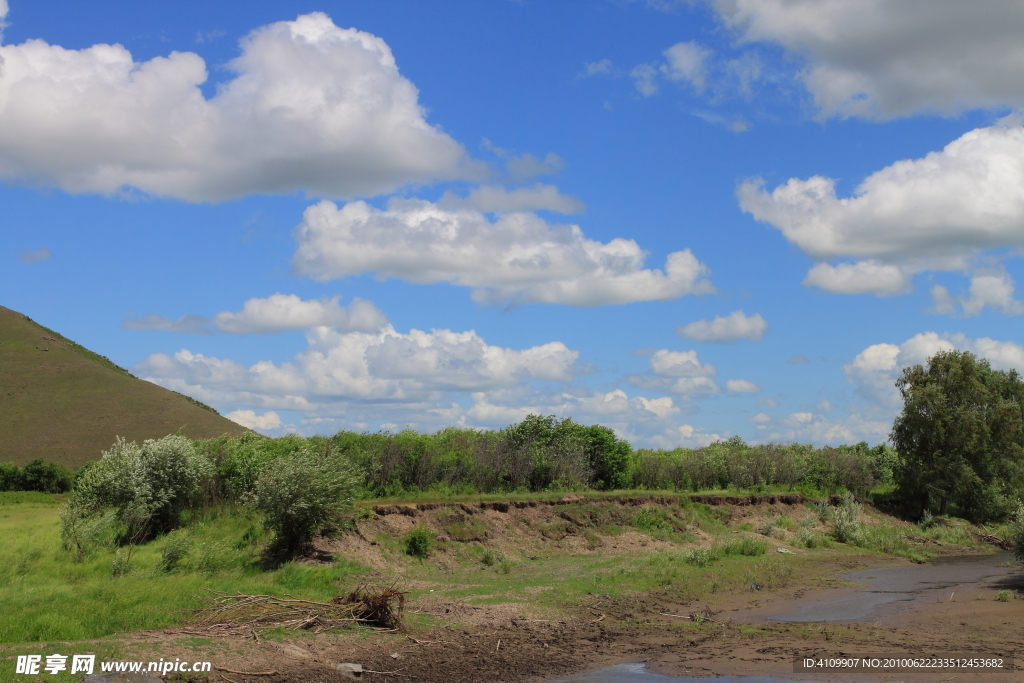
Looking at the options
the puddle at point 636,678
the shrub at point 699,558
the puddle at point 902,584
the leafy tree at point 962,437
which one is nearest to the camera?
the puddle at point 636,678

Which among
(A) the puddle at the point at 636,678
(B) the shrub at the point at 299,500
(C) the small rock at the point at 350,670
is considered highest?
(B) the shrub at the point at 299,500

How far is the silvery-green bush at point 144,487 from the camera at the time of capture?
94.0ft

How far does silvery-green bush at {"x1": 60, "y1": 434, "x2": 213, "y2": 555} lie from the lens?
94.0 ft

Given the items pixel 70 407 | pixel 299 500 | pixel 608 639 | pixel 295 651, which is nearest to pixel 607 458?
pixel 299 500

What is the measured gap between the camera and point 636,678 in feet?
51.9

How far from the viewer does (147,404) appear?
114 metres

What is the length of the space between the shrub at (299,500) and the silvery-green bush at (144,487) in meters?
6.02

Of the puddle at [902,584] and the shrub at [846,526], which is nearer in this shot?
the puddle at [902,584]

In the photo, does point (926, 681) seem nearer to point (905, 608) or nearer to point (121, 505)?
point (905, 608)

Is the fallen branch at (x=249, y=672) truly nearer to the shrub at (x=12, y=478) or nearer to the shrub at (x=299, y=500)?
the shrub at (x=299, y=500)

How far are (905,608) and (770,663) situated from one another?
10549 mm

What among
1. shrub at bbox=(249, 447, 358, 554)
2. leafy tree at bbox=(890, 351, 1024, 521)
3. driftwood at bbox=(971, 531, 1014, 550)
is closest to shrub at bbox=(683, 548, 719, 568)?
shrub at bbox=(249, 447, 358, 554)

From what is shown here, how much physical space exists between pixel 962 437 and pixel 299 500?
1819 inches

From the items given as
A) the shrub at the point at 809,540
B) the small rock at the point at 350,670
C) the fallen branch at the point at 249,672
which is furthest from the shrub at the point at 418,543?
the shrub at the point at 809,540
